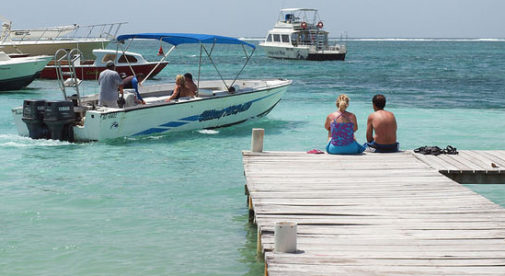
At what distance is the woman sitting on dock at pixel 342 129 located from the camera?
916cm

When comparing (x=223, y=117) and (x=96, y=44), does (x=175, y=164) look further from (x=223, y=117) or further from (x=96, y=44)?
(x=96, y=44)

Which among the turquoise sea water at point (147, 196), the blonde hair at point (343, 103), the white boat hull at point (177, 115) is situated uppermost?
the blonde hair at point (343, 103)

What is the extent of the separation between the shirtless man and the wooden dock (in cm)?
21

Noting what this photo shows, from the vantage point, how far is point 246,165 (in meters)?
8.69

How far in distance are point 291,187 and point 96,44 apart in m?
35.8

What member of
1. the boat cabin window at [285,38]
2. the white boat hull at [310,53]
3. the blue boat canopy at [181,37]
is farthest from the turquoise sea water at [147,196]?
the boat cabin window at [285,38]

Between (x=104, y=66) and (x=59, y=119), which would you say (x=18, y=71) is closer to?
(x=104, y=66)

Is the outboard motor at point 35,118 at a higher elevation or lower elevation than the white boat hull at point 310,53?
lower

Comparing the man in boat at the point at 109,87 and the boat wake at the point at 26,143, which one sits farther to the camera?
the man in boat at the point at 109,87

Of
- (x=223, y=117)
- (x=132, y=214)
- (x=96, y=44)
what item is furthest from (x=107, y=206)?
(x=96, y=44)

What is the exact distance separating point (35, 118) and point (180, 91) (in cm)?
324

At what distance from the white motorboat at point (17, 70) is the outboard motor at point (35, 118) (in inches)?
631

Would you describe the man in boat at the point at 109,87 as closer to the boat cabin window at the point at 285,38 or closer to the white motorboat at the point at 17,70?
the white motorboat at the point at 17,70

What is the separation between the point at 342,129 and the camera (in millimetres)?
9234
